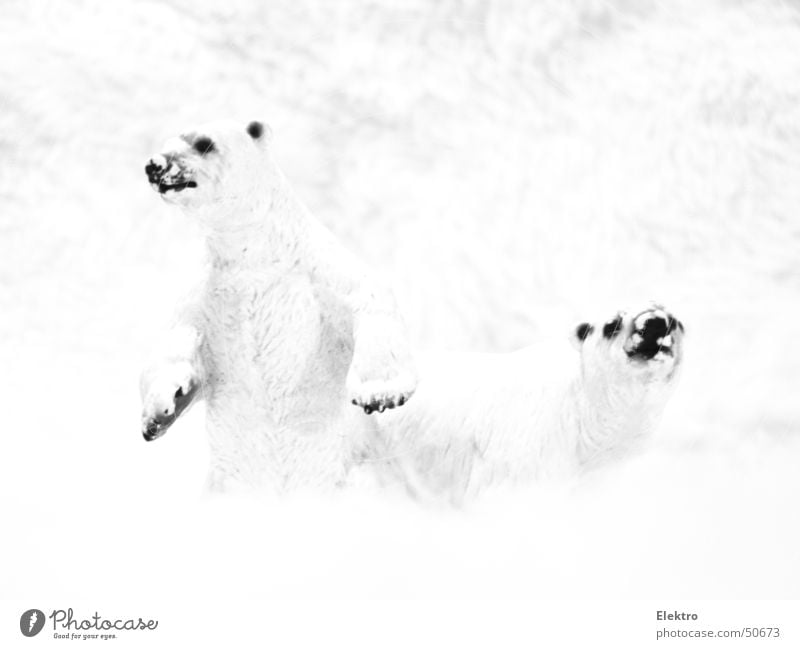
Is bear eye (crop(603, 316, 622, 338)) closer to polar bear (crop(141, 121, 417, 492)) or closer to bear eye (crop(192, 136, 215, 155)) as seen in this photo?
polar bear (crop(141, 121, 417, 492))

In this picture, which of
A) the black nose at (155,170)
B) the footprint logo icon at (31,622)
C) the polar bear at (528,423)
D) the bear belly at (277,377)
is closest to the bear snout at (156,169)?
the black nose at (155,170)

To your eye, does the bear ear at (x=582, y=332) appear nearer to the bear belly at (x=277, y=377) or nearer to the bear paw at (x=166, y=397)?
the bear belly at (x=277, y=377)

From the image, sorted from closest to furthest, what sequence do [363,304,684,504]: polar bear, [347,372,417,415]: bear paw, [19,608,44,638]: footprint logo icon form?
[347,372,417,415]: bear paw < [363,304,684,504]: polar bear < [19,608,44,638]: footprint logo icon

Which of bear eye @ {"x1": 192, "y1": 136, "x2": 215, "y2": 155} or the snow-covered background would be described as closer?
bear eye @ {"x1": 192, "y1": 136, "x2": 215, "y2": 155}

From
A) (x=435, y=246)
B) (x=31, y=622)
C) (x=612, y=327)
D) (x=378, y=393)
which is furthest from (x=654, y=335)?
(x=31, y=622)

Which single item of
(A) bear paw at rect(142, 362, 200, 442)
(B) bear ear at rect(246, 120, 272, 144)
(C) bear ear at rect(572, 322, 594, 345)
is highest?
(B) bear ear at rect(246, 120, 272, 144)

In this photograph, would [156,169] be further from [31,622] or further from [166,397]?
[31,622]

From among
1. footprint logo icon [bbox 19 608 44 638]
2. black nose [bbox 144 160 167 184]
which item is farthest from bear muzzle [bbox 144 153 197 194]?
footprint logo icon [bbox 19 608 44 638]
